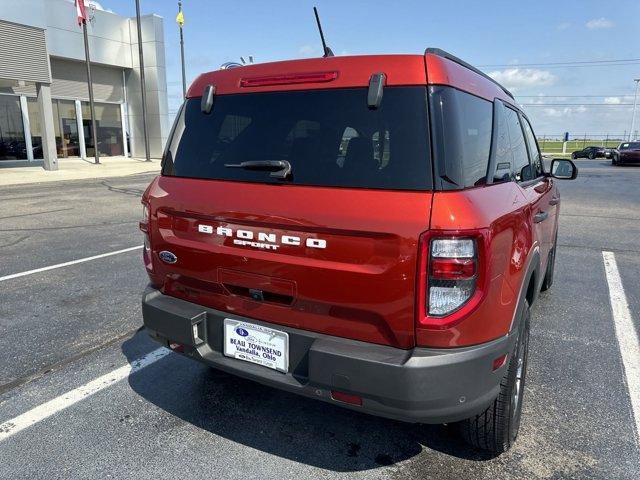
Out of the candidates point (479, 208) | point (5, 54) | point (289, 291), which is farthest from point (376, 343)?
point (5, 54)

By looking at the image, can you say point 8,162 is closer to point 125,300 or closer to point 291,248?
point 125,300

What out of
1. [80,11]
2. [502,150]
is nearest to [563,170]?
[502,150]

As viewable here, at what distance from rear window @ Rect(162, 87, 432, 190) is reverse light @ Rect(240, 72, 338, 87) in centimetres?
5

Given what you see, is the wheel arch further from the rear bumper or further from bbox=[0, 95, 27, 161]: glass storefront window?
bbox=[0, 95, 27, 161]: glass storefront window

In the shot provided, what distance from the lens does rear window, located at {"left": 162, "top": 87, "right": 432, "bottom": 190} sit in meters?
2.12

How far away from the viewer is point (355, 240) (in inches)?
81.4

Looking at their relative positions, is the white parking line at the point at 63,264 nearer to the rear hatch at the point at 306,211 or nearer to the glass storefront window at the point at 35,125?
the rear hatch at the point at 306,211

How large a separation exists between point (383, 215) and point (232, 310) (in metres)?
0.96

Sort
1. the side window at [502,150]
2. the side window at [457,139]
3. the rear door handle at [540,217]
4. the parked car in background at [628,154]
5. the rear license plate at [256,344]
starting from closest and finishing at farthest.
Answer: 1. the side window at [457,139]
2. the rear license plate at [256,344]
3. the side window at [502,150]
4. the rear door handle at [540,217]
5. the parked car in background at [628,154]

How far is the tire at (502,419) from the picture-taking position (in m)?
2.39

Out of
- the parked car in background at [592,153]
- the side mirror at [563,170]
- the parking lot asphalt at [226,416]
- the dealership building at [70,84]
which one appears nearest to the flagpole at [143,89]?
the dealership building at [70,84]

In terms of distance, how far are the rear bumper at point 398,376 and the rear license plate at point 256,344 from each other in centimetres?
4

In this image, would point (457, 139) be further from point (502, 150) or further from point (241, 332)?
point (241, 332)

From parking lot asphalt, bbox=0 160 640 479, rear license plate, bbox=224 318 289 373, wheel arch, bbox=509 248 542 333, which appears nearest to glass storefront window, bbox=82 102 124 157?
parking lot asphalt, bbox=0 160 640 479
